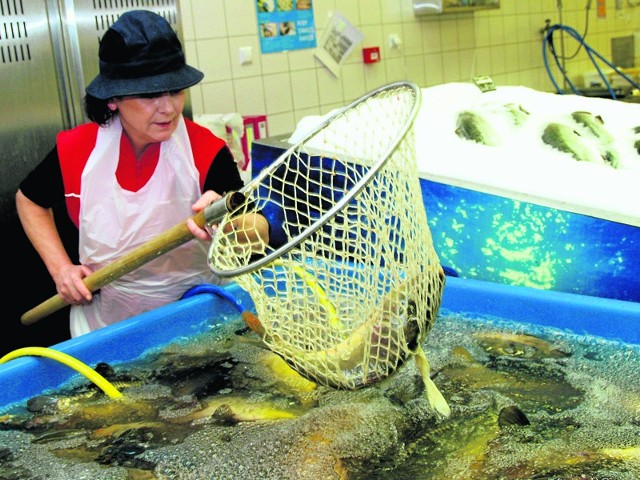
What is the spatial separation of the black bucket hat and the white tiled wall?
1746 millimetres

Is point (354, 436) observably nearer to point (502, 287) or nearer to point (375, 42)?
point (502, 287)

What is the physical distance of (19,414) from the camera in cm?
171

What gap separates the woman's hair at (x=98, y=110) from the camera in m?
2.11

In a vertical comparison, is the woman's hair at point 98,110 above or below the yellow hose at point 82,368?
above

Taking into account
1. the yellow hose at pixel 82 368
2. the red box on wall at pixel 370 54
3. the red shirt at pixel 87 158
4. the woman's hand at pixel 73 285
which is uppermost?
the red box on wall at pixel 370 54

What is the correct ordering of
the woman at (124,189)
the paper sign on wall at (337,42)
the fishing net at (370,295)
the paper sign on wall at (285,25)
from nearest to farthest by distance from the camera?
the fishing net at (370,295) → the woman at (124,189) → the paper sign on wall at (285,25) → the paper sign on wall at (337,42)

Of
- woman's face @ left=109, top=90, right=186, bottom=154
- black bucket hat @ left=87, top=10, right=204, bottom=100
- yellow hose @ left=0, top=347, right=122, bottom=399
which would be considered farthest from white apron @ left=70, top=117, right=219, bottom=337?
yellow hose @ left=0, top=347, right=122, bottom=399

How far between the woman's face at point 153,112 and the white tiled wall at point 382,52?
5.56 ft

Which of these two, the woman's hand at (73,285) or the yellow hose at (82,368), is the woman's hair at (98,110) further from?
the yellow hose at (82,368)

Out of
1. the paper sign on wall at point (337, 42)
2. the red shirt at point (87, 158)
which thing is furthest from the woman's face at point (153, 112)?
the paper sign on wall at point (337, 42)

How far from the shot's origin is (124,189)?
2.16 meters

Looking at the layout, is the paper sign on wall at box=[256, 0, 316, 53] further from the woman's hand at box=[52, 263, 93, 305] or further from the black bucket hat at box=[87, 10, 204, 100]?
the woman's hand at box=[52, 263, 93, 305]

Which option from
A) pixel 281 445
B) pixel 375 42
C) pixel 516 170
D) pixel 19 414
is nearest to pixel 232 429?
pixel 281 445

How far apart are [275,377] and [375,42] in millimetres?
3199
